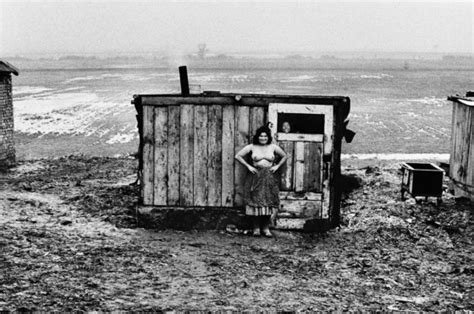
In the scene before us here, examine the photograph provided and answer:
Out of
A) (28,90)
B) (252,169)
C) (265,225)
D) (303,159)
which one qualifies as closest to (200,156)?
(252,169)

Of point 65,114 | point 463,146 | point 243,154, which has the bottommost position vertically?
point 65,114

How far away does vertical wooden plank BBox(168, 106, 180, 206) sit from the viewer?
34.4ft

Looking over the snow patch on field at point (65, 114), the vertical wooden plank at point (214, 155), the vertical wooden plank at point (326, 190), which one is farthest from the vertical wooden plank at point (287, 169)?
the snow patch on field at point (65, 114)

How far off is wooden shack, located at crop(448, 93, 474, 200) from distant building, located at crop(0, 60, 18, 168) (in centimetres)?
1131

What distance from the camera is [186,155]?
10.5 m

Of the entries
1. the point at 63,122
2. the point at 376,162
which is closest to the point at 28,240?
the point at 376,162

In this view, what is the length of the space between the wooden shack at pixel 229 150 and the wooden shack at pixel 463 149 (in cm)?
346

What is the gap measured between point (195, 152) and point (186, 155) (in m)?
0.16

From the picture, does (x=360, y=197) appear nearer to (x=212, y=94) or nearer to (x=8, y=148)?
(x=212, y=94)

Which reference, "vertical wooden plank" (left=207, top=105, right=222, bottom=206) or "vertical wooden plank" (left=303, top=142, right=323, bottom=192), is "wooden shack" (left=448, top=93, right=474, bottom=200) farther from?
"vertical wooden plank" (left=207, top=105, right=222, bottom=206)

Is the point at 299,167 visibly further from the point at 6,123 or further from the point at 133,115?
the point at 133,115

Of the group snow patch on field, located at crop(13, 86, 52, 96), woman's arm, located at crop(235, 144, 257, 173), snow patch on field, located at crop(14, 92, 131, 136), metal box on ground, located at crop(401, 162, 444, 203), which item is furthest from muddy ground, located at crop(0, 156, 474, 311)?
snow patch on field, located at crop(13, 86, 52, 96)

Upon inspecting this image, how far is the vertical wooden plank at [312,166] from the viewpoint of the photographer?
34.4 feet

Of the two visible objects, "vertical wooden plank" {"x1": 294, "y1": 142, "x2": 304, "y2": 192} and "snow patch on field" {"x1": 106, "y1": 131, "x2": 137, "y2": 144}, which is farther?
"snow patch on field" {"x1": 106, "y1": 131, "x2": 137, "y2": 144}
